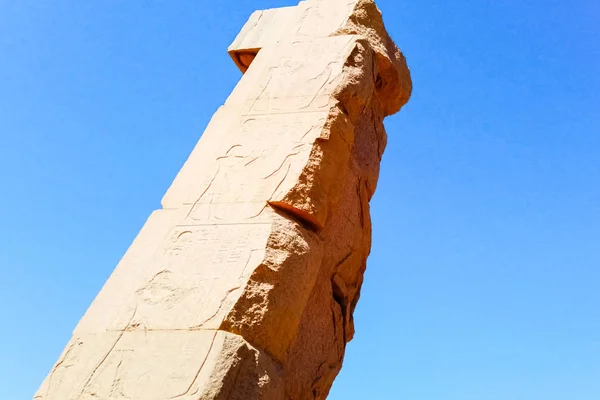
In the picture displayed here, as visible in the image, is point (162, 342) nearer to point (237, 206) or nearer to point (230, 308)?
point (230, 308)

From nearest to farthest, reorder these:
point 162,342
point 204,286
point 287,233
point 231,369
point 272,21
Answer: point 231,369 < point 162,342 < point 204,286 < point 287,233 < point 272,21

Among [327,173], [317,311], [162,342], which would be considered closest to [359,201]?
[327,173]

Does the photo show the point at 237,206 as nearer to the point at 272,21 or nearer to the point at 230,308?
the point at 230,308

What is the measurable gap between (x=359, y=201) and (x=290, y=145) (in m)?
0.69

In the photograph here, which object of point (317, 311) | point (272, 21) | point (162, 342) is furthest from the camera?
point (272, 21)

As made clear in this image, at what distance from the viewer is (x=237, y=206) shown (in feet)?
9.61

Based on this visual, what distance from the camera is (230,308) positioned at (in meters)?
2.45

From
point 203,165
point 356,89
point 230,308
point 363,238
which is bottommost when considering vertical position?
point 230,308

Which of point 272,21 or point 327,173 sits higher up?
point 272,21

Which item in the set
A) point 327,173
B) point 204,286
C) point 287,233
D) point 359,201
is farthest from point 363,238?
point 204,286

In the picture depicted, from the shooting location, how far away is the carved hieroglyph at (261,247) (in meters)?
2.39

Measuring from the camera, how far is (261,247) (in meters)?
2.66

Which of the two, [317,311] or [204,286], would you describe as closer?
[204,286]

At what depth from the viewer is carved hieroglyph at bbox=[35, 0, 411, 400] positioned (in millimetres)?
2389
